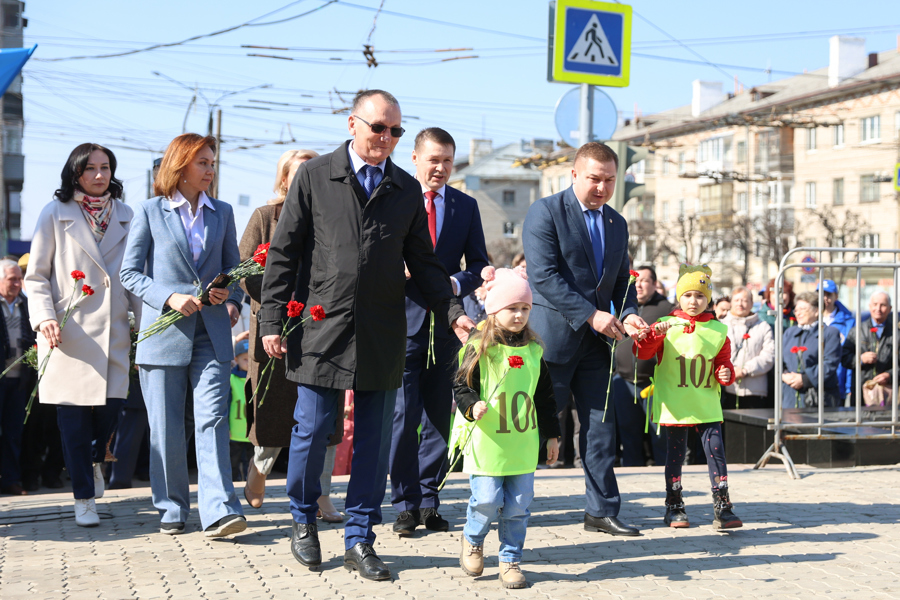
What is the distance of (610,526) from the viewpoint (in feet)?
17.6

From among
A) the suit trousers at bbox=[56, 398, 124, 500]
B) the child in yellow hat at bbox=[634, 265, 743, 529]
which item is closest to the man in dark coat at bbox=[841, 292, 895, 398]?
the child in yellow hat at bbox=[634, 265, 743, 529]

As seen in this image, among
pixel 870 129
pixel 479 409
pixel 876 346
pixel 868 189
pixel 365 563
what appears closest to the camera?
pixel 479 409

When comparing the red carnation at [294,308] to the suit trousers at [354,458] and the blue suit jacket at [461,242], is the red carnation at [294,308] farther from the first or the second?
the blue suit jacket at [461,242]

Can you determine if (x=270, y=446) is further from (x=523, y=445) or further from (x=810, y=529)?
(x=810, y=529)

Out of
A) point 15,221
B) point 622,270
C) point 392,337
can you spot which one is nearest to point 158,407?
point 392,337

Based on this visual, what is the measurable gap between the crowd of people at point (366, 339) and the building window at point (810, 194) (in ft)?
170

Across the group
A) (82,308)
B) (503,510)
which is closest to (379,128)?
(503,510)

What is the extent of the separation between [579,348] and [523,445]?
108 cm

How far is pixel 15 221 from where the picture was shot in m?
55.7

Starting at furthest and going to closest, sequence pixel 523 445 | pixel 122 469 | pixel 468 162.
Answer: pixel 468 162, pixel 122 469, pixel 523 445

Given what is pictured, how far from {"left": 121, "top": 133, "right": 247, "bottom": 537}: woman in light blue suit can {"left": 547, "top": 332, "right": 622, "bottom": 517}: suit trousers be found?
1.86 m

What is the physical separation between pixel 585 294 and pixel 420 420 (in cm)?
118

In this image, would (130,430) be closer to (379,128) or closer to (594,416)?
(594,416)

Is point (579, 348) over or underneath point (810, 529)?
over
